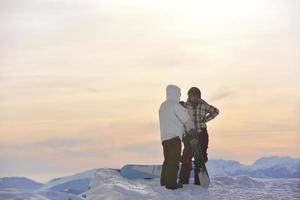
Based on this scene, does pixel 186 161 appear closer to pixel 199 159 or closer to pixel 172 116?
pixel 199 159

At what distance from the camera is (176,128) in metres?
16.1

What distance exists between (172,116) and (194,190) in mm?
2062

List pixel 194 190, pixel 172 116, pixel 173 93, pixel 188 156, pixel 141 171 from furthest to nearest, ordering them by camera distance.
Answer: pixel 141 171, pixel 188 156, pixel 194 190, pixel 173 93, pixel 172 116

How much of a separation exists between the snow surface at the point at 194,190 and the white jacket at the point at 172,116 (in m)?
1.48

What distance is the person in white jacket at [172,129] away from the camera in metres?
16.0

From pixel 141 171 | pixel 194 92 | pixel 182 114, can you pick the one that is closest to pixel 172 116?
pixel 182 114

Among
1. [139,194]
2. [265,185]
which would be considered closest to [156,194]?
[139,194]

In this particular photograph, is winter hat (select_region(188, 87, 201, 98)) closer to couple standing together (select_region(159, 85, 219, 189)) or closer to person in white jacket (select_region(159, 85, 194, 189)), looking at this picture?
couple standing together (select_region(159, 85, 219, 189))

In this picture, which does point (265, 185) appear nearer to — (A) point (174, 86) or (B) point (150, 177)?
(B) point (150, 177)

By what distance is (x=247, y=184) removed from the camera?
728 inches

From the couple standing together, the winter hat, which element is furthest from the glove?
the winter hat

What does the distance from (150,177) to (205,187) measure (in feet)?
7.68

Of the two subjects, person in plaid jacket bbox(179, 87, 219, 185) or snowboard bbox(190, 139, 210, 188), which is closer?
snowboard bbox(190, 139, 210, 188)

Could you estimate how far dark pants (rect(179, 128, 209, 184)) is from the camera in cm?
1688
